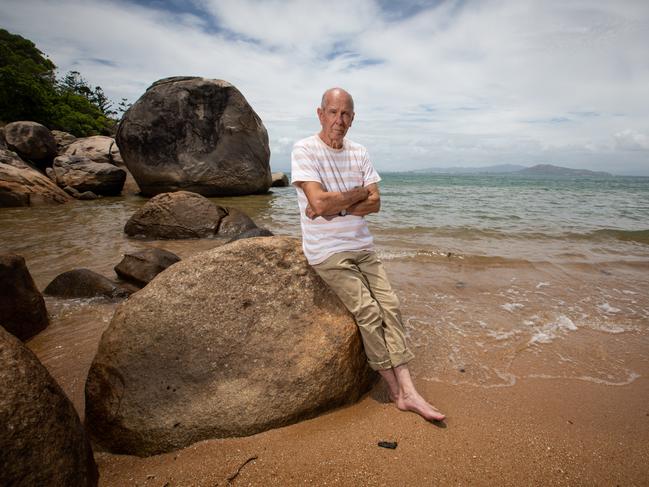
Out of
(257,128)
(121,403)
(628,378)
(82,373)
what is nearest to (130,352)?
(121,403)

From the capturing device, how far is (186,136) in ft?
50.1

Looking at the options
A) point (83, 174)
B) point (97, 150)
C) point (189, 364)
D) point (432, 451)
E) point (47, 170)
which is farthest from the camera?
point (97, 150)

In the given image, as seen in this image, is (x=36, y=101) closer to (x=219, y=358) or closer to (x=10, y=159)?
(x=10, y=159)

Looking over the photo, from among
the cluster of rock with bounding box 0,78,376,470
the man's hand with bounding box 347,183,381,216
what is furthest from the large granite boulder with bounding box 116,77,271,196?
the man's hand with bounding box 347,183,381,216

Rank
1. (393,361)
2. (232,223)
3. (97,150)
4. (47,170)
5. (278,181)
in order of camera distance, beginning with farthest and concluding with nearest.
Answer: (278,181) < (97,150) < (47,170) < (232,223) < (393,361)

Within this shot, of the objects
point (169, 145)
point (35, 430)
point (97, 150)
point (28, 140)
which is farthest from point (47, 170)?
point (35, 430)

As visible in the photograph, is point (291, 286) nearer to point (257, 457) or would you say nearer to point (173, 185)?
point (257, 457)

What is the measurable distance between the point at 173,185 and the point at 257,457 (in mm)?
15182

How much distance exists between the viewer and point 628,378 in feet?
9.50

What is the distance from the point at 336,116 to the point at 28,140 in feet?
59.8

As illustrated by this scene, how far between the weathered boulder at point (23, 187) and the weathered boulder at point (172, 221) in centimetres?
635

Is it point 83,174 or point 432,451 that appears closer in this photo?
point 432,451

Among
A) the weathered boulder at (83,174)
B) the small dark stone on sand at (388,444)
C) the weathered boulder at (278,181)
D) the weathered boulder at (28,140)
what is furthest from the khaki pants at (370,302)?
the weathered boulder at (278,181)

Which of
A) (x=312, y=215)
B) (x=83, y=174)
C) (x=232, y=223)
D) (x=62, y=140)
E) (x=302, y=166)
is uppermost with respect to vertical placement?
(x=62, y=140)
